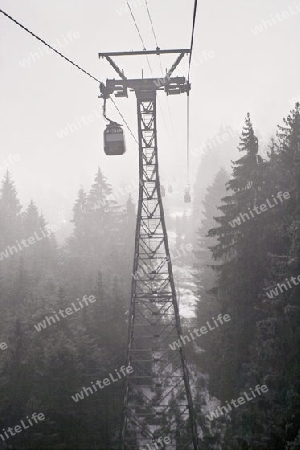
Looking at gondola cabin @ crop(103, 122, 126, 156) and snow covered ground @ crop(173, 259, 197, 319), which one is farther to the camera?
snow covered ground @ crop(173, 259, 197, 319)

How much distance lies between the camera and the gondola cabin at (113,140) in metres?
10.9

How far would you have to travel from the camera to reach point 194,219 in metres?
61.3

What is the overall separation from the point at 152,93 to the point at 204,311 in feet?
61.0

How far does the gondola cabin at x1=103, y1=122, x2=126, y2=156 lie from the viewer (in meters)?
10.9

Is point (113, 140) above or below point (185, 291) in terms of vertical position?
above

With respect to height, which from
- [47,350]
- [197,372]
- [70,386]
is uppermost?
[47,350]

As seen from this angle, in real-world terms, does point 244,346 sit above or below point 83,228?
below

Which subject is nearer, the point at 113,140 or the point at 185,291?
the point at 113,140

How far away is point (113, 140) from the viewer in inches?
431

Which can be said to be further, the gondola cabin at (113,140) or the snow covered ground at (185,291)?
the snow covered ground at (185,291)

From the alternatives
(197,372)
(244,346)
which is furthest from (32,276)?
(244,346)

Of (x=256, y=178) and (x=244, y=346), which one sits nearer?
(x=244, y=346)

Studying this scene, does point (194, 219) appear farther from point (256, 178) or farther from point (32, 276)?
point (256, 178)

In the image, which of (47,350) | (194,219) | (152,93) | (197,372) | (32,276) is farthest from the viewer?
(194,219)
